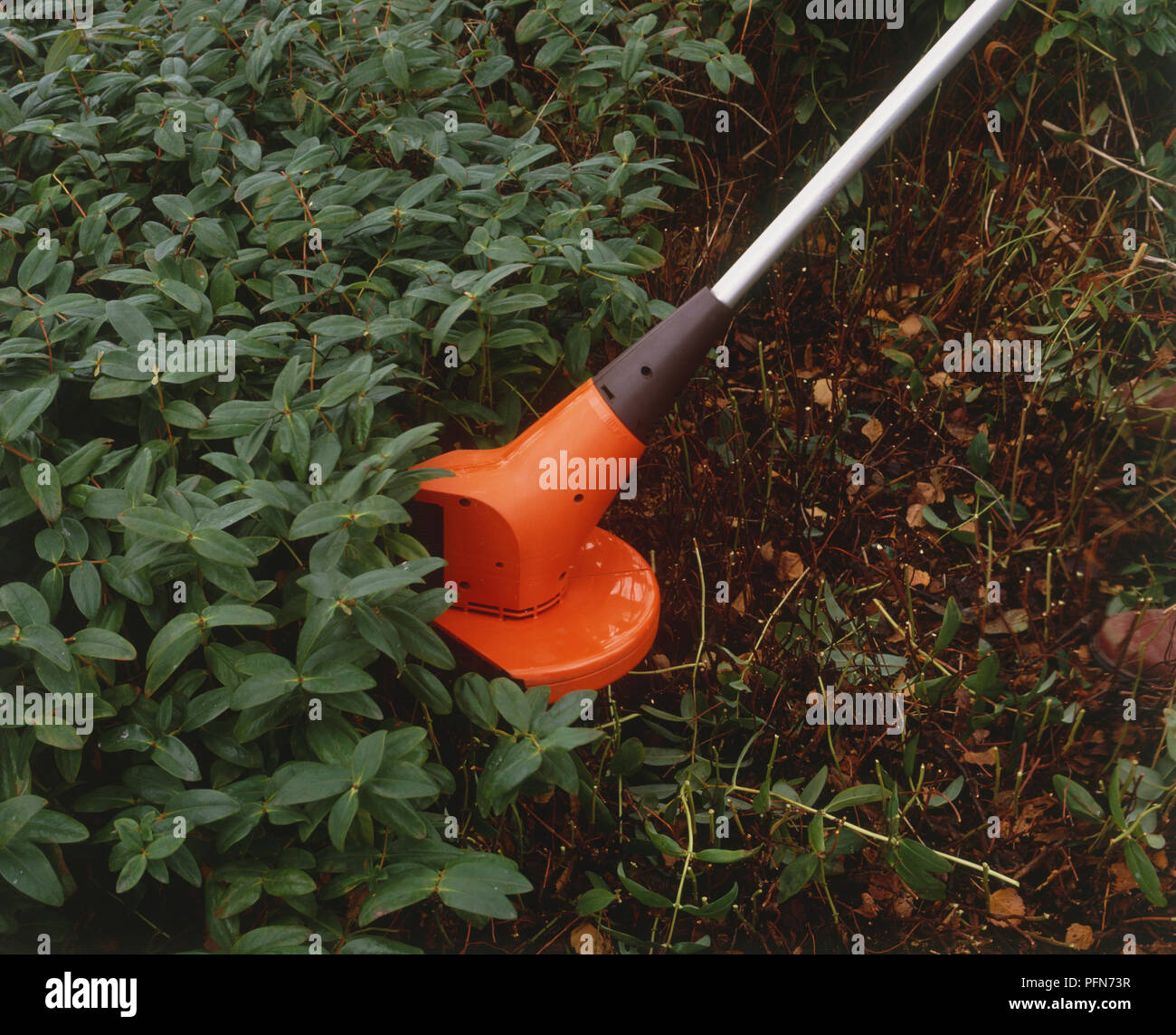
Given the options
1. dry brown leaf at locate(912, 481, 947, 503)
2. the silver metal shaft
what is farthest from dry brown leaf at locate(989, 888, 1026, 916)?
the silver metal shaft

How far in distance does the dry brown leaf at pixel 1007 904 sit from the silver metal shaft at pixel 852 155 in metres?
1.07

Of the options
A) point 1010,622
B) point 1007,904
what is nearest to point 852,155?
point 1010,622

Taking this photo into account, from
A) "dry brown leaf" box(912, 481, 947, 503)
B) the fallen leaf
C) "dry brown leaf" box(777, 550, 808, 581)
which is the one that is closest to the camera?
the fallen leaf

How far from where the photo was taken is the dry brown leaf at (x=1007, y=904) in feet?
5.67

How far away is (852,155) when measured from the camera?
1.68 meters

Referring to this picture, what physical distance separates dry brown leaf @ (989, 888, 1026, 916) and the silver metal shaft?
1074 millimetres

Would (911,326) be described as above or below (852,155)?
below

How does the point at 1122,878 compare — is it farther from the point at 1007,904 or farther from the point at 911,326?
the point at 911,326

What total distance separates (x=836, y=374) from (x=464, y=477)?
107cm

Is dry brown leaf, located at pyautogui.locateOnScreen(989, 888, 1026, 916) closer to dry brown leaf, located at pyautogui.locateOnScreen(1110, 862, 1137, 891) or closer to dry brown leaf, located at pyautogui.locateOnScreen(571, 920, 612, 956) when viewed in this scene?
dry brown leaf, located at pyautogui.locateOnScreen(1110, 862, 1137, 891)

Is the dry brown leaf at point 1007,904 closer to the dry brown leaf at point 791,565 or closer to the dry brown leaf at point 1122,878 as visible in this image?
the dry brown leaf at point 1122,878

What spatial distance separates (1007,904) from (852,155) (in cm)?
126

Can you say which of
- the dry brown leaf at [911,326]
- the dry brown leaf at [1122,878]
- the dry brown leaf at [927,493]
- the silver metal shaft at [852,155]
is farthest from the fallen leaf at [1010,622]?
the silver metal shaft at [852,155]

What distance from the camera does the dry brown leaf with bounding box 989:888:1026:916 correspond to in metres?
1.73
